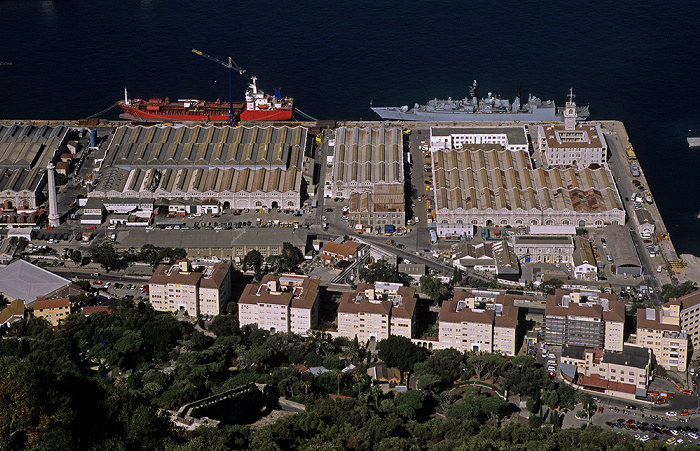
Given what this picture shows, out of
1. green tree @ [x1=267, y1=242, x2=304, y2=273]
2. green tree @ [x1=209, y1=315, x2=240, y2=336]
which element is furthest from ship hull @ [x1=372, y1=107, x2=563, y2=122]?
green tree @ [x1=209, y1=315, x2=240, y2=336]

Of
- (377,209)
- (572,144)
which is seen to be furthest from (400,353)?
(572,144)

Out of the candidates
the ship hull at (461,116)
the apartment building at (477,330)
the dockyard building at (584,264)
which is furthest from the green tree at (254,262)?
the ship hull at (461,116)

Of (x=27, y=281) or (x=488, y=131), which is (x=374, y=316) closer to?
(x=27, y=281)

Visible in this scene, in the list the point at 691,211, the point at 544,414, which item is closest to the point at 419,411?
the point at 544,414

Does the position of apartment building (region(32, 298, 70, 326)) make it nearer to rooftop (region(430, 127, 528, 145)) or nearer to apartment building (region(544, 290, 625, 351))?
apartment building (region(544, 290, 625, 351))

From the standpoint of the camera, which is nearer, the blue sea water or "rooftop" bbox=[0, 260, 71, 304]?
"rooftop" bbox=[0, 260, 71, 304]

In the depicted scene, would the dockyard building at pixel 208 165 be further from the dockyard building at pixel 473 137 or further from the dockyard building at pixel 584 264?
the dockyard building at pixel 584 264
